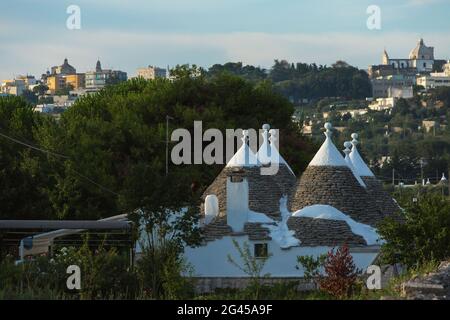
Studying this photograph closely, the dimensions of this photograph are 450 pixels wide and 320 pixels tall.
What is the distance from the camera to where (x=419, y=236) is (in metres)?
29.8

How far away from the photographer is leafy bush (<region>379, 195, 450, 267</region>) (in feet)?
95.6

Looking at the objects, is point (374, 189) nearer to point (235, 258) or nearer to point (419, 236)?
point (235, 258)

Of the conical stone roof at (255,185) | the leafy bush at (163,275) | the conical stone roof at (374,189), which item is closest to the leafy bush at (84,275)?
the leafy bush at (163,275)

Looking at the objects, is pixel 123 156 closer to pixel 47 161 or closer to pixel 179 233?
pixel 47 161

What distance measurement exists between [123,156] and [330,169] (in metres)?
14.7

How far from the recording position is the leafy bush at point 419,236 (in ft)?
95.6

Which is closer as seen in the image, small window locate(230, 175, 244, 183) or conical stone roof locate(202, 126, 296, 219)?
small window locate(230, 175, 244, 183)

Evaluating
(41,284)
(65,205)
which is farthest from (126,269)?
(65,205)

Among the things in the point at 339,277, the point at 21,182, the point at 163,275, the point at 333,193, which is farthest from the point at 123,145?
the point at 339,277

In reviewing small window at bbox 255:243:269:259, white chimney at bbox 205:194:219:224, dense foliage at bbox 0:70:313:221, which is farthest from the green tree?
small window at bbox 255:243:269:259

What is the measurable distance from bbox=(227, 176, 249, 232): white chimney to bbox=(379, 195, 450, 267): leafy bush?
7.95 m

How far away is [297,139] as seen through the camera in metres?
58.2

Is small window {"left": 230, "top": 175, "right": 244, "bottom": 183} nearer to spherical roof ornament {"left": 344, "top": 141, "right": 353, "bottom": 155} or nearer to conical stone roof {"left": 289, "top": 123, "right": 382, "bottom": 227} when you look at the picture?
conical stone roof {"left": 289, "top": 123, "right": 382, "bottom": 227}

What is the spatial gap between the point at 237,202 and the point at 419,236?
9.95 m
